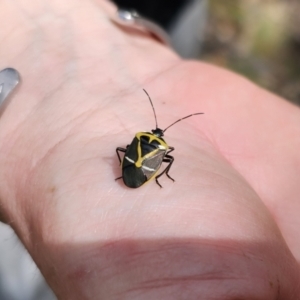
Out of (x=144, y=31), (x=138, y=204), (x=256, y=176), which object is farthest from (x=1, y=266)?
(x=144, y=31)

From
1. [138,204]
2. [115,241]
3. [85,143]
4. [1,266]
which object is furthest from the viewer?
[1,266]

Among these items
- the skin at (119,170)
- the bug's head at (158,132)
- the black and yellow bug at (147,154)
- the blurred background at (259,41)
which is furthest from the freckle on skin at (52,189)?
the blurred background at (259,41)

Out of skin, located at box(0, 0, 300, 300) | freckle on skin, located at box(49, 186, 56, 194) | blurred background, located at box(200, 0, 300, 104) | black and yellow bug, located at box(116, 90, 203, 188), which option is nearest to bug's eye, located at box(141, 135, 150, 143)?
→ black and yellow bug, located at box(116, 90, 203, 188)

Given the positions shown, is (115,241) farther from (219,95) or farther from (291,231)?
(219,95)

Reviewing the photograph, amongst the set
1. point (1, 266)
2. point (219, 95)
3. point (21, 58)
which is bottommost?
point (1, 266)

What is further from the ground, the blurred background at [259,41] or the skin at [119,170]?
the skin at [119,170]

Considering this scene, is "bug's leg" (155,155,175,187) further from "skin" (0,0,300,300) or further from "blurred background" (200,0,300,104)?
"blurred background" (200,0,300,104)

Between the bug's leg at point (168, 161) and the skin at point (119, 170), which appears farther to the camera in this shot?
the bug's leg at point (168, 161)

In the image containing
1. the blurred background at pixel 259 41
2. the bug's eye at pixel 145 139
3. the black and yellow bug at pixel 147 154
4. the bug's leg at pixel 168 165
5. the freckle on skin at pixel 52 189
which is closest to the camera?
the freckle on skin at pixel 52 189

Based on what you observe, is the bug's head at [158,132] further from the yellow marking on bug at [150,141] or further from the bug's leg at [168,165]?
the bug's leg at [168,165]
